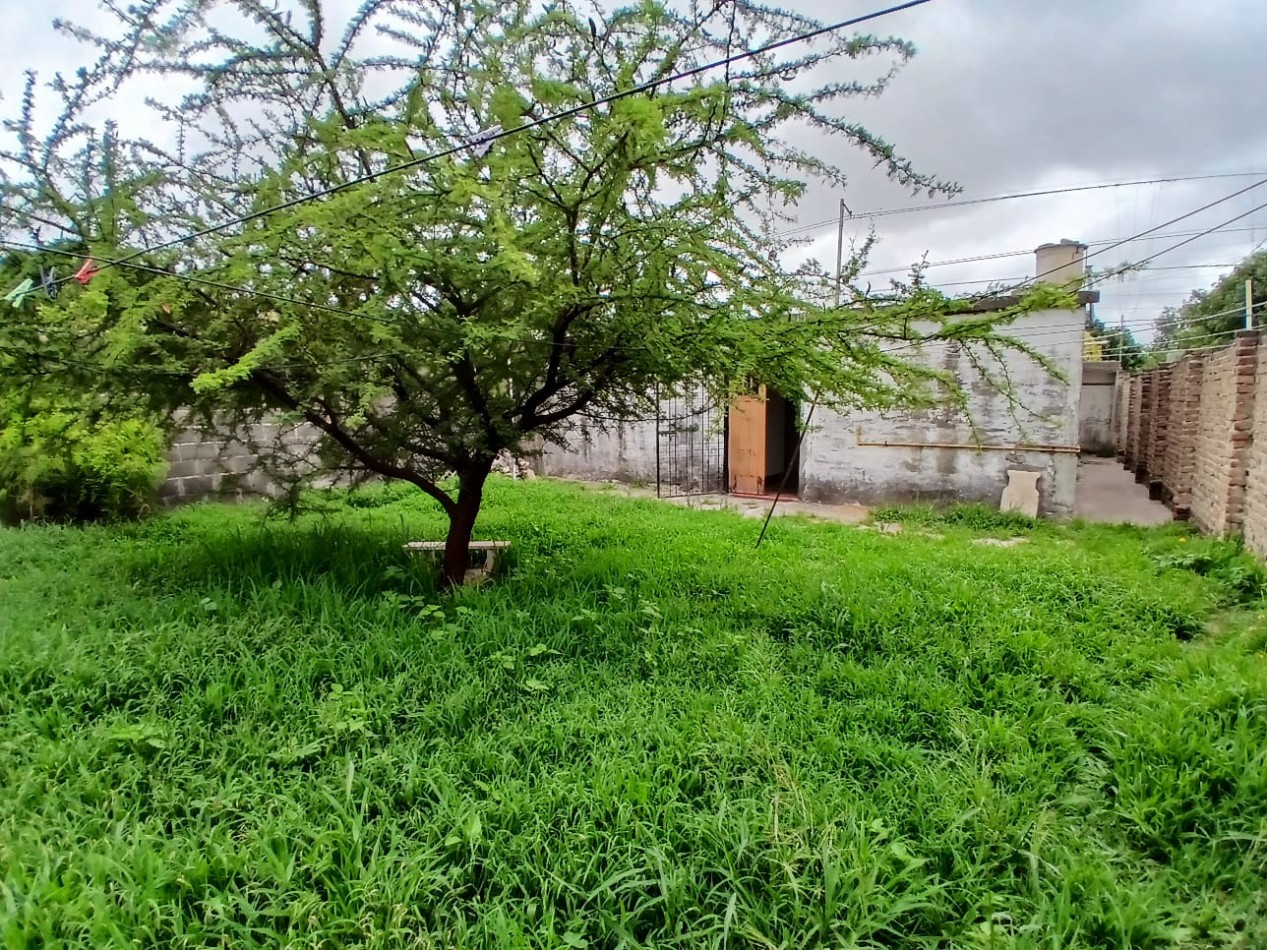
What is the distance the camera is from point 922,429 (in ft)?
26.7

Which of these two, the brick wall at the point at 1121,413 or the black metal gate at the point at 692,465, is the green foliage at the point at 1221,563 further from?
the brick wall at the point at 1121,413

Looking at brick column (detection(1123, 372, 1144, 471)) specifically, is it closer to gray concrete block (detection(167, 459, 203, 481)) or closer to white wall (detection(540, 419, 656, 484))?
white wall (detection(540, 419, 656, 484))

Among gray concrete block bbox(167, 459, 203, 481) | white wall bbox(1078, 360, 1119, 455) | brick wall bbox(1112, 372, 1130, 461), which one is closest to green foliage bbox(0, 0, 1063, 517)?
gray concrete block bbox(167, 459, 203, 481)

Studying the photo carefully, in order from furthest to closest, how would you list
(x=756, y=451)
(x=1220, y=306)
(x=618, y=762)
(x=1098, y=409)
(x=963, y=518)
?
(x=1220, y=306)
(x=1098, y=409)
(x=756, y=451)
(x=963, y=518)
(x=618, y=762)

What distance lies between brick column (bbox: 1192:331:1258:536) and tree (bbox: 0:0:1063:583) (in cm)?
382

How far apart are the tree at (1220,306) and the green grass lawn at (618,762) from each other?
11320 mm

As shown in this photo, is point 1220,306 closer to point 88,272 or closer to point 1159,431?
point 1159,431

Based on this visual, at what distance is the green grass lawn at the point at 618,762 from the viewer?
1.71 metres

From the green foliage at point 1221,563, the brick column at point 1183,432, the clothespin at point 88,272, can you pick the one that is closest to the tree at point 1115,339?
the brick column at point 1183,432

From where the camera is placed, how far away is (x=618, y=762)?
7.39 feet

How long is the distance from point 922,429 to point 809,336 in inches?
230

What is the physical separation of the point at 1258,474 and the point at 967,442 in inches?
123

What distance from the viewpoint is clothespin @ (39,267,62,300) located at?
2855 mm

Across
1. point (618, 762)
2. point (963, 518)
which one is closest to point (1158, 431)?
point (963, 518)
